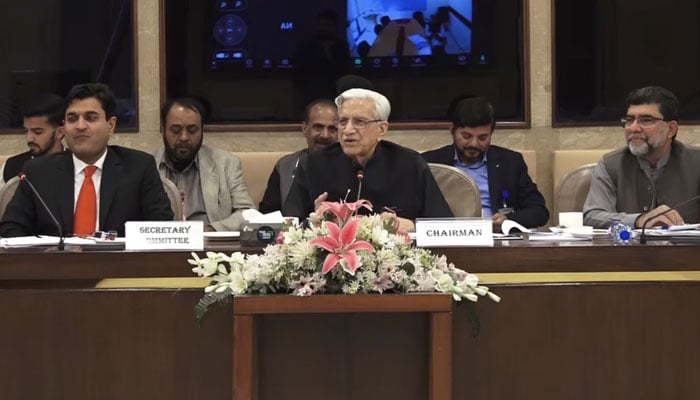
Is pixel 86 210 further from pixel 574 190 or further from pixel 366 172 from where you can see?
pixel 574 190

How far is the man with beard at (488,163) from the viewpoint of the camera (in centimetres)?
481

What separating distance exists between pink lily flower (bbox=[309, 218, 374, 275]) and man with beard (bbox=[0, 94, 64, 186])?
3056mm

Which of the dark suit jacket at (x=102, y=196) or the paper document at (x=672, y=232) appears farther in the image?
the dark suit jacket at (x=102, y=196)

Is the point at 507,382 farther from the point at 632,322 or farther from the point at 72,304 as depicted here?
the point at 72,304

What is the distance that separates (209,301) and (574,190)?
2420mm

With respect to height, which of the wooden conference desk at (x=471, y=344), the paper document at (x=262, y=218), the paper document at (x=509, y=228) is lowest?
the wooden conference desk at (x=471, y=344)

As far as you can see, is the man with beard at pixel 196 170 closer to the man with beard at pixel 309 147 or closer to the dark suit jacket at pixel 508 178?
the man with beard at pixel 309 147

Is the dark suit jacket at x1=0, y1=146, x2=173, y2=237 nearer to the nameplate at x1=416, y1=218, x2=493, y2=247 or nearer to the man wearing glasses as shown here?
the man wearing glasses

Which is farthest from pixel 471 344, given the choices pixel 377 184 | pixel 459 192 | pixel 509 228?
pixel 459 192

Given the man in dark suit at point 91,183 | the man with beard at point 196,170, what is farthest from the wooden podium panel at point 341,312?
the man with beard at point 196,170

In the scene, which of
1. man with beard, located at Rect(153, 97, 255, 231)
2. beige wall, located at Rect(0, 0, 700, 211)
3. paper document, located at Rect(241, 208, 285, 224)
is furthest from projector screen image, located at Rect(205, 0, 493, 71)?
paper document, located at Rect(241, 208, 285, 224)

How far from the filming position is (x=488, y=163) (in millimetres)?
4887

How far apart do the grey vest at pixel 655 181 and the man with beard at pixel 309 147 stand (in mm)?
1420

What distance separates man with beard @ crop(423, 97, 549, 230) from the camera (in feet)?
15.8
